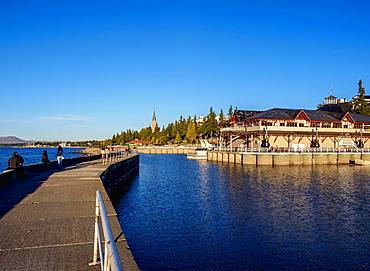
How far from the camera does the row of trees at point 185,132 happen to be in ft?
415

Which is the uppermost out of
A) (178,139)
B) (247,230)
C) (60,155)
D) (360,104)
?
(360,104)

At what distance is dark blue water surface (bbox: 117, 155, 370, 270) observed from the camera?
12.2 meters

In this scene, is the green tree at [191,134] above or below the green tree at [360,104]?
below

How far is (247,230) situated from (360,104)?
10996cm

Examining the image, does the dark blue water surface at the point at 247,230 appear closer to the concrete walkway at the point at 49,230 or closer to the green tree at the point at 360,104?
the concrete walkway at the point at 49,230

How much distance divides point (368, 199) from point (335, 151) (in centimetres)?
4333

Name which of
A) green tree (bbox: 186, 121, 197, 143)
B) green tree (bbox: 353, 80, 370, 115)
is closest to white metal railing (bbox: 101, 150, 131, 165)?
green tree (bbox: 353, 80, 370, 115)

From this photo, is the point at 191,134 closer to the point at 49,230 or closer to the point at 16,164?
the point at 16,164

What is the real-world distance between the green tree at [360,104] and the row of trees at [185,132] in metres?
42.8

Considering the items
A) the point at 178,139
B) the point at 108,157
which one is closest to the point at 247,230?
the point at 108,157

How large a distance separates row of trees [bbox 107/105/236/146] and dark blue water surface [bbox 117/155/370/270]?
92967 mm

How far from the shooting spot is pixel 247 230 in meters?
16.1

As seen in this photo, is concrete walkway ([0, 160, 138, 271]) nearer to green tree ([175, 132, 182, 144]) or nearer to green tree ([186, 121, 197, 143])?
green tree ([186, 121, 197, 143])

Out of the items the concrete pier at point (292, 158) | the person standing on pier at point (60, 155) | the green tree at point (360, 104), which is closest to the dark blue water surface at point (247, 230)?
the person standing on pier at point (60, 155)
